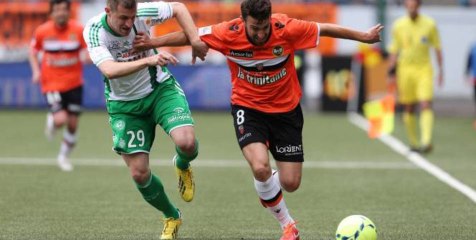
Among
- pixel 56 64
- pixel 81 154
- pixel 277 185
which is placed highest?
pixel 277 185

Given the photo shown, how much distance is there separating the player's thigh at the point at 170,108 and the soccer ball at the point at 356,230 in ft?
5.32

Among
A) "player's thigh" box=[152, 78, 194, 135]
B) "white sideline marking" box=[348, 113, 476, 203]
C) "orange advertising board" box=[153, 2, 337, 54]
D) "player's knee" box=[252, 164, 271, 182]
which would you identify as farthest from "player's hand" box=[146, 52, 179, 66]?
"orange advertising board" box=[153, 2, 337, 54]

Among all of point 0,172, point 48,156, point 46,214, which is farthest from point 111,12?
point 48,156

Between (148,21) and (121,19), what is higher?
(121,19)

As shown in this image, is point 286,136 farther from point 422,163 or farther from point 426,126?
point 426,126

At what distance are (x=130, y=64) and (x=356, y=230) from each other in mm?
2142

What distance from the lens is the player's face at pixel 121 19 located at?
795 centimetres

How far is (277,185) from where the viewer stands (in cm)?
841

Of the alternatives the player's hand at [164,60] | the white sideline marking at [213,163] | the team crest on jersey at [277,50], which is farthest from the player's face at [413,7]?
the player's hand at [164,60]

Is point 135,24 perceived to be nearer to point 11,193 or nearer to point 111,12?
point 111,12

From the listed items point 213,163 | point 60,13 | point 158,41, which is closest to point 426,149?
point 213,163

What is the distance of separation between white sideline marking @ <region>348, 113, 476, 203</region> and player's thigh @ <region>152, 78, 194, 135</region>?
3.75 metres

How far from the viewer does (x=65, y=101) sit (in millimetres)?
13734

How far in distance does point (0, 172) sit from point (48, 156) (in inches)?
79.5
